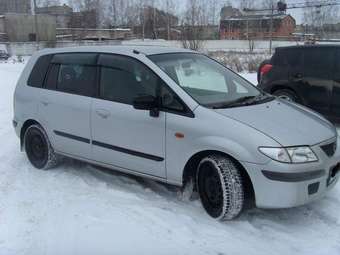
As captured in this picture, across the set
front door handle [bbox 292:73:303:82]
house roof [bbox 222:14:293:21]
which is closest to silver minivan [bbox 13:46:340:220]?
front door handle [bbox 292:73:303:82]

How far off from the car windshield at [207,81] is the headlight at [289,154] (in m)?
0.79

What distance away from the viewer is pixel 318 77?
853 cm

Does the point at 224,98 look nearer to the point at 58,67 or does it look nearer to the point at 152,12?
the point at 58,67

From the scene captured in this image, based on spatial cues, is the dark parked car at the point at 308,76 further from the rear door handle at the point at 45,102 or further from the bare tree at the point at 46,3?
the bare tree at the point at 46,3

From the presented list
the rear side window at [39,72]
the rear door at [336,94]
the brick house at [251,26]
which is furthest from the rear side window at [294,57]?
the brick house at [251,26]

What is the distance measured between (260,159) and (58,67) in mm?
3136

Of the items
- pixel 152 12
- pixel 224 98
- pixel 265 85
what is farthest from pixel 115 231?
pixel 152 12

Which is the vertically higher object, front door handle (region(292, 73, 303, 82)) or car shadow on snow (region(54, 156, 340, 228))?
front door handle (region(292, 73, 303, 82))

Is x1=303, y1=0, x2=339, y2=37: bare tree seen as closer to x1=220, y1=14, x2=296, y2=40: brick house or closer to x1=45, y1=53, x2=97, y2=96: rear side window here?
x1=220, y1=14, x2=296, y2=40: brick house

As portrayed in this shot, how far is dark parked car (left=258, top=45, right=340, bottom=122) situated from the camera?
8305 millimetres

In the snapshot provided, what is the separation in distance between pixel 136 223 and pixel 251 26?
79371mm

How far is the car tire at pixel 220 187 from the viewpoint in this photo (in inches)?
172

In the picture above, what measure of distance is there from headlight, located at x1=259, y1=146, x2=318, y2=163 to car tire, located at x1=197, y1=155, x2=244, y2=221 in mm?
369

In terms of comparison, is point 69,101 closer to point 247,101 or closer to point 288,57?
point 247,101
